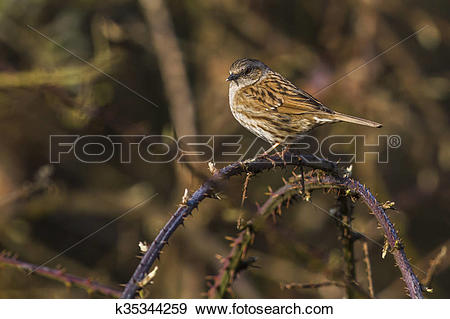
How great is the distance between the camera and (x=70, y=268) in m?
5.47

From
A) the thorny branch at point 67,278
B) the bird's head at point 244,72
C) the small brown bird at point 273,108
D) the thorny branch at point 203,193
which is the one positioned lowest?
the thorny branch at point 67,278

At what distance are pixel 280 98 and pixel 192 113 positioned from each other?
1.07 metres

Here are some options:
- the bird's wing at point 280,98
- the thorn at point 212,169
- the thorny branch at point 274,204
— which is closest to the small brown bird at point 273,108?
the bird's wing at point 280,98

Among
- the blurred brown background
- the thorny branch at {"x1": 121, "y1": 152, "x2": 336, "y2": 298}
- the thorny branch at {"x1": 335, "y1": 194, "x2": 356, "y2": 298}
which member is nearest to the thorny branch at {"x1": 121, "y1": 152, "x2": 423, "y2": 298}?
the thorny branch at {"x1": 121, "y1": 152, "x2": 336, "y2": 298}

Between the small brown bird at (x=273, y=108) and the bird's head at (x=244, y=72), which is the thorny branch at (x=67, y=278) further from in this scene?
the bird's head at (x=244, y=72)

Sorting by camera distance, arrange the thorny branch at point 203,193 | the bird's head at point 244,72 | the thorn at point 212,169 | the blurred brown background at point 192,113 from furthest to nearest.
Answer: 1. the blurred brown background at point 192,113
2. the bird's head at point 244,72
3. the thorn at point 212,169
4. the thorny branch at point 203,193

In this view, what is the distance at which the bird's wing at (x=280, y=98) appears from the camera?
4.27 m

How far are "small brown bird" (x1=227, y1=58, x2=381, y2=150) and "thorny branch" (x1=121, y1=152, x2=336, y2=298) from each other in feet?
4.35

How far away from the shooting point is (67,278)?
2.36m

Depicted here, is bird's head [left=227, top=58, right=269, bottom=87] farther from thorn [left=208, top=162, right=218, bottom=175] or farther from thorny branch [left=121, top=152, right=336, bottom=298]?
thorn [left=208, top=162, right=218, bottom=175]

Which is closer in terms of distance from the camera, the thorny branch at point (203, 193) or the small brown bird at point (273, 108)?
the thorny branch at point (203, 193)

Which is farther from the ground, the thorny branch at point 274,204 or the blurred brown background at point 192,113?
the blurred brown background at point 192,113
